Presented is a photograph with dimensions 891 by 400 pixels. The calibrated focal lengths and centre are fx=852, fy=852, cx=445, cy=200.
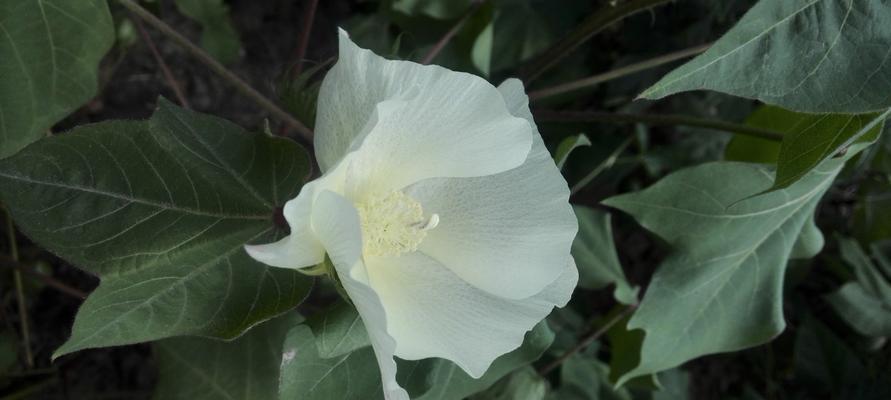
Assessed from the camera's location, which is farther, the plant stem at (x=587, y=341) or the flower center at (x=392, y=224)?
the plant stem at (x=587, y=341)

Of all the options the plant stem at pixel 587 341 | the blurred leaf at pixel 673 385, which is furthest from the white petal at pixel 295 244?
the blurred leaf at pixel 673 385

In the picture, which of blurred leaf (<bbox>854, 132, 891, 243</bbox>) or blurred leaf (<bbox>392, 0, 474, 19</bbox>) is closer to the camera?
blurred leaf (<bbox>392, 0, 474, 19</bbox>)

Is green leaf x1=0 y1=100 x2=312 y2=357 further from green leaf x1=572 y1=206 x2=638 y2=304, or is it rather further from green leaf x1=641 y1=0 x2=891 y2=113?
green leaf x1=572 y1=206 x2=638 y2=304

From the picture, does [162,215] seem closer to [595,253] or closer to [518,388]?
[518,388]

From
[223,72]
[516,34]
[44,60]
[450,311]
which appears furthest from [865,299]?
[44,60]

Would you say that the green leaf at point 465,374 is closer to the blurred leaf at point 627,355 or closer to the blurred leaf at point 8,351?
the blurred leaf at point 627,355

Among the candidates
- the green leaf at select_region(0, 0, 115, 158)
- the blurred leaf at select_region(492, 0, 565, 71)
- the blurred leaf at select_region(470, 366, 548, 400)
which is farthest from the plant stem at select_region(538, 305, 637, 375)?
the green leaf at select_region(0, 0, 115, 158)
